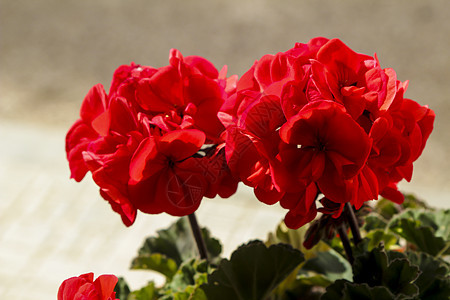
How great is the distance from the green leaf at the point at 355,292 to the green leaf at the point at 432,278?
0.07m

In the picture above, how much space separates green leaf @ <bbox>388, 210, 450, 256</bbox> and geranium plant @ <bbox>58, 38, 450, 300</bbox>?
114 mm

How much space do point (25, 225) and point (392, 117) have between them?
1144 mm

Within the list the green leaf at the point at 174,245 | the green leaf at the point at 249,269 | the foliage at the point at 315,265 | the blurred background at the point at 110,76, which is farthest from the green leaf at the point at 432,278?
the blurred background at the point at 110,76

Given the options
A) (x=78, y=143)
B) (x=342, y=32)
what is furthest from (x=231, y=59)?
(x=78, y=143)

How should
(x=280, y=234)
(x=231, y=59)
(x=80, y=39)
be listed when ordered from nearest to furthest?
(x=280, y=234)
(x=231, y=59)
(x=80, y=39)

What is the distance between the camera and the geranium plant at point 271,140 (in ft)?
1.26

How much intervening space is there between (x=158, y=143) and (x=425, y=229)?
33 cm

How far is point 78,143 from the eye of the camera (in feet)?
1.61

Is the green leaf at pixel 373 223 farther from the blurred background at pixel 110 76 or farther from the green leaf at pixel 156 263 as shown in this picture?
the blurred background at pixel 110 76

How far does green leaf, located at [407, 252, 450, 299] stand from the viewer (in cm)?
55

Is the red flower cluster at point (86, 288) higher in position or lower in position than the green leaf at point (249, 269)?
lower

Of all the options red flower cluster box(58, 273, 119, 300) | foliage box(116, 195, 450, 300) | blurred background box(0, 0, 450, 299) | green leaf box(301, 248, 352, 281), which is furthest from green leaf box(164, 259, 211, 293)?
blurred background box(0, 0, 450, 299)

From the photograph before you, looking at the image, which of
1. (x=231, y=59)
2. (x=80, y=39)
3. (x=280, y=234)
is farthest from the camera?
(x=80, y=39)

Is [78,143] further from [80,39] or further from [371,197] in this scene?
[80,39]
